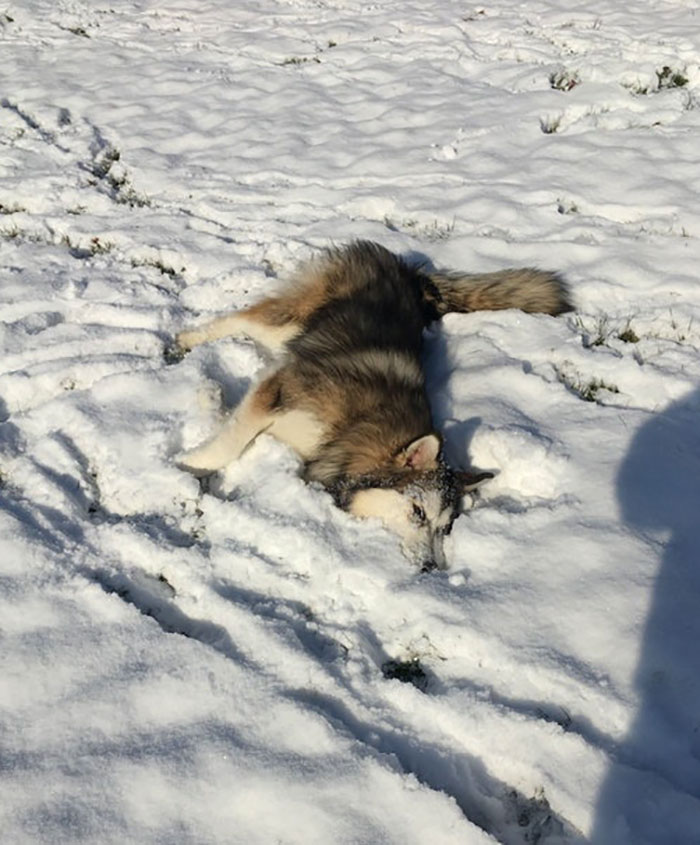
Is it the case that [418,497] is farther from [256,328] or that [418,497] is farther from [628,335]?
[628,335]

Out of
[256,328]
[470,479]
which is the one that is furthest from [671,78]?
[470,479]

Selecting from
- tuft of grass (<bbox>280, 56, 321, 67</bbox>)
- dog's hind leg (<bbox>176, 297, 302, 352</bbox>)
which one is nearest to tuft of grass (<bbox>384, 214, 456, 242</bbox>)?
dog's hind leg (<bbox>176, 297, 302, 352</bbox>)

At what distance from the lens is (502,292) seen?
15.5ft

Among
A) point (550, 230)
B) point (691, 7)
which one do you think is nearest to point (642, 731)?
point (550, 230)

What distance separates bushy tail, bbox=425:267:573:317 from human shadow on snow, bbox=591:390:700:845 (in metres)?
1.20

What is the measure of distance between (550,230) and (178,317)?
2.97 meters

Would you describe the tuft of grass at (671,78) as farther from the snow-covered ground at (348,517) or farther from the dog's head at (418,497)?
the dog's head at (418,497)

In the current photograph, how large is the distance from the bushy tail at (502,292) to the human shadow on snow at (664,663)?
3.92 feet

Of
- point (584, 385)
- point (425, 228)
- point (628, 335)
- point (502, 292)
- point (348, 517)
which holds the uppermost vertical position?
point (425, 228)

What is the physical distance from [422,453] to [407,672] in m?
1.01

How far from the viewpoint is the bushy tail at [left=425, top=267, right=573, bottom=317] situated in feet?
15.3

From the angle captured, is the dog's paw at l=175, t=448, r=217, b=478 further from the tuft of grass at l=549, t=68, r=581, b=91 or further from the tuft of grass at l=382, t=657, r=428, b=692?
the tuft of grass at l=549, t=68, r=581, b=91

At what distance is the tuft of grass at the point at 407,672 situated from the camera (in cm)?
286

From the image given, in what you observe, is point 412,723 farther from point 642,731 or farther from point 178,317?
point 178,317
